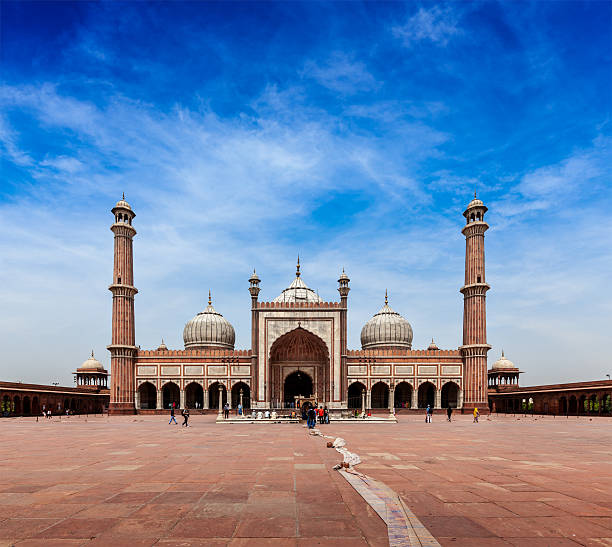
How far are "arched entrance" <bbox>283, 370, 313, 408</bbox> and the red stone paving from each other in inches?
1539

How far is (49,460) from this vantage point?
39.1ft

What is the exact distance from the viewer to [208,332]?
57.5 m

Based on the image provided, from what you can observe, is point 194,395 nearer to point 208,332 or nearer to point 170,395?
point 170,395

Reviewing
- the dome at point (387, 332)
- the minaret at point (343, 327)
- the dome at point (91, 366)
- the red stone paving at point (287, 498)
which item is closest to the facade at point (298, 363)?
the minaret at point (343, 327)

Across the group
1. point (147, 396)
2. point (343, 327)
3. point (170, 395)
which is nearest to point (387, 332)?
point (343, 327)

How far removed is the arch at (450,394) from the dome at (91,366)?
39493 mm

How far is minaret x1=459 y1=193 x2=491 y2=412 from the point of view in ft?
157

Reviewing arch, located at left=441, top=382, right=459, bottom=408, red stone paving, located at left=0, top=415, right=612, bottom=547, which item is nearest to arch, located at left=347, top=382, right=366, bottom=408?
arch, located at left=441, top=382, right=459, bottom=408

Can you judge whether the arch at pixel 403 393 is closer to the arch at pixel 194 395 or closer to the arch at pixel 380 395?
the arch at pixel 380 395

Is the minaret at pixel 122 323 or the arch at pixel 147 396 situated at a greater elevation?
the minaret at pixel 122 323

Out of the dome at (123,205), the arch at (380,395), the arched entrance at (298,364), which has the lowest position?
the arch at (380,395)

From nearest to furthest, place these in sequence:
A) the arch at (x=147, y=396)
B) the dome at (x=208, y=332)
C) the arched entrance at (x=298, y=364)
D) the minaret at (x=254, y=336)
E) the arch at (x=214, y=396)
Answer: the minaret at (x=254, y=336) < the arched entrance at (x=298, y=364) < the arch at (x=214, y=396) < the arch at (x=147, y=396) < the dome at (x=208, y=332)

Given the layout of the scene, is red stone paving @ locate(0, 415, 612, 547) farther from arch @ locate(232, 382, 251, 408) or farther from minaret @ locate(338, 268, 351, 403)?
arch @ locate(232, 382, 251, 408)

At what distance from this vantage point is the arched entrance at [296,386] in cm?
5197
